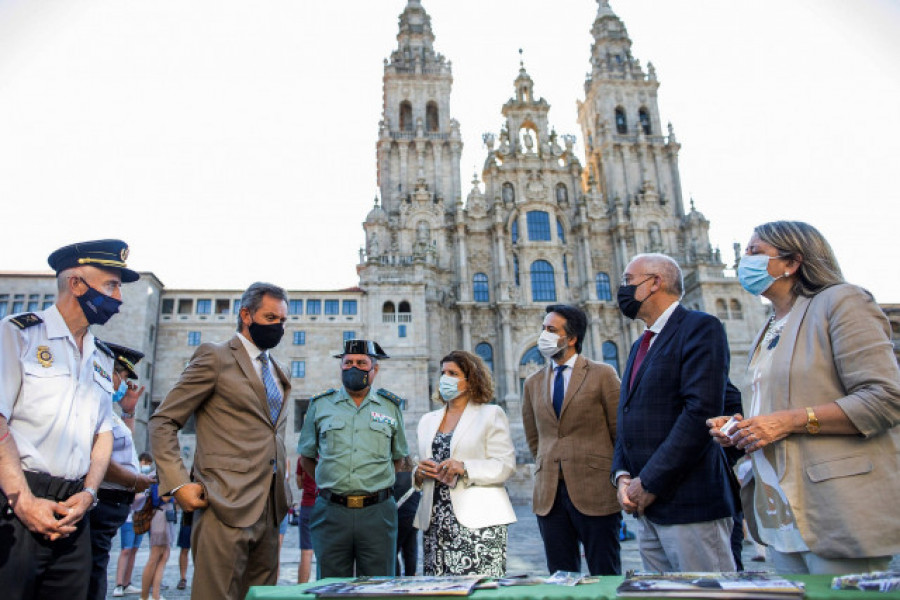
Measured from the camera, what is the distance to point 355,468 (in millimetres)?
5230

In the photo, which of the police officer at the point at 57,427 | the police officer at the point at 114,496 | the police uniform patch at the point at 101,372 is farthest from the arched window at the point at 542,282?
the police officer at the point at 57,427

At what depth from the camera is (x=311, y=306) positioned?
32.2 metres

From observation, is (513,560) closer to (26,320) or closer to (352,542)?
(352,542)

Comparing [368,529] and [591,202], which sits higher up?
[591,202]

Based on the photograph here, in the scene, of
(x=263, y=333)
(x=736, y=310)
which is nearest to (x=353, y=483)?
(x=263, y=333)

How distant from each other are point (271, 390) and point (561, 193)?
121 ft

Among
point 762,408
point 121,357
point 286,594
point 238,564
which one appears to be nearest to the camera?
point 286,594

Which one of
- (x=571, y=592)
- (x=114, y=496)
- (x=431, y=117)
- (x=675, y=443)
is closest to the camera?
(x=571, y=592)

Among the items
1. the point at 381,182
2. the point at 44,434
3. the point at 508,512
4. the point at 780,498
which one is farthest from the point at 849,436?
the point at 381,182

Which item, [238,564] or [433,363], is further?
[433,363]

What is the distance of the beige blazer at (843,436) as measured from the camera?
9.68 feet

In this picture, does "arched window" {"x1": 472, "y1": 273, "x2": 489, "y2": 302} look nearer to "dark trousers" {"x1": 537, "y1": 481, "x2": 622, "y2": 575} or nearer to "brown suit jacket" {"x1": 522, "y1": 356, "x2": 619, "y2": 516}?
"brown suit jacket" {"x1": 522, "y1": 356, "x2": 619, "y2": 516}

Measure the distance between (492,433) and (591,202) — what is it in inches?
1399

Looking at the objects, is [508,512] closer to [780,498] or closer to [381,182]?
[780,498]
